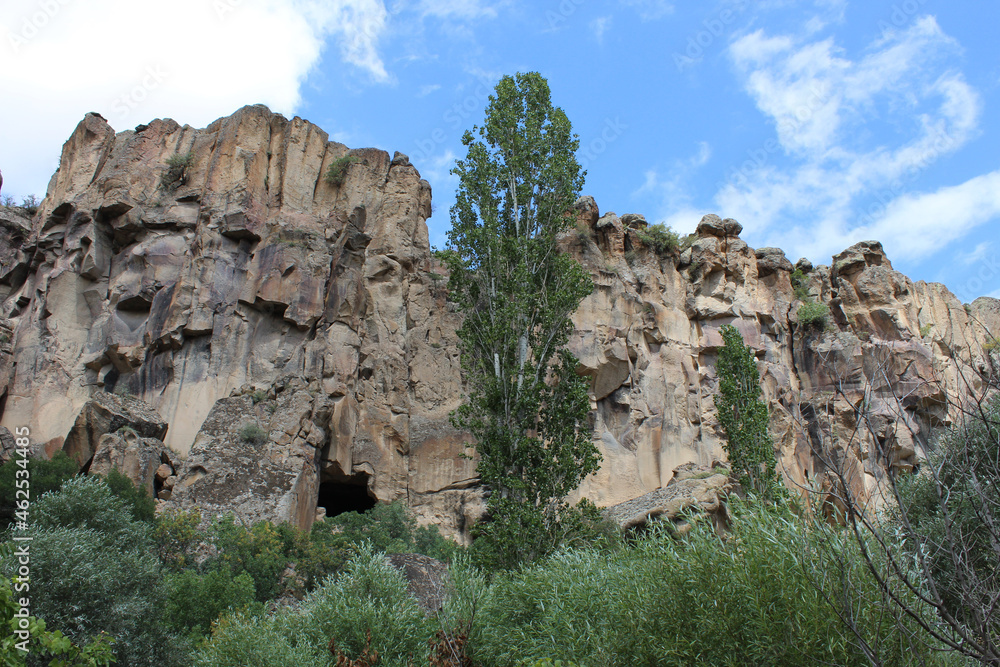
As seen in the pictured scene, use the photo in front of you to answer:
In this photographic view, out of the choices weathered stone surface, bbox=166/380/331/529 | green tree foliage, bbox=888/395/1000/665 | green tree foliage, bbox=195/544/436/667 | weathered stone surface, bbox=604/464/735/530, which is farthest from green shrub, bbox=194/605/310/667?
weathered stone surface, bbox=604/464/735/530

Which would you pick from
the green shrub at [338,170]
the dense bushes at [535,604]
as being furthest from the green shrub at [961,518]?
the green shrub at [338,170]

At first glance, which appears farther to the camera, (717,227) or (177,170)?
(717,227)

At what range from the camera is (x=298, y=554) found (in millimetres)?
19500

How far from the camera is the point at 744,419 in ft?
74.0

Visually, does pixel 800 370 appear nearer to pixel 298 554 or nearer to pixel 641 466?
pixel 641 466

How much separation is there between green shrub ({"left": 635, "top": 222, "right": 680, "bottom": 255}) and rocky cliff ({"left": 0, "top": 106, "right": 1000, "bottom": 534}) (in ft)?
0.87

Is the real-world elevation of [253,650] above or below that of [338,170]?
below

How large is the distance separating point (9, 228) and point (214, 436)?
19.8 m

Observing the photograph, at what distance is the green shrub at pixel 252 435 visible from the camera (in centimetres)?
2212

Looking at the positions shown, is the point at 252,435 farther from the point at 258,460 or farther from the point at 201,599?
the point at 201,599

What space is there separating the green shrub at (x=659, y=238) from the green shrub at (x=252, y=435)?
21.1 meters

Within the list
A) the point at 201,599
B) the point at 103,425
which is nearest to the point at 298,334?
the point at 103,425

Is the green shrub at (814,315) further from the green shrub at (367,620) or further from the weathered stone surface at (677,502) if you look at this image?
the green shrub at (367,620)

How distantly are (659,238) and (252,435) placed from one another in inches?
885
